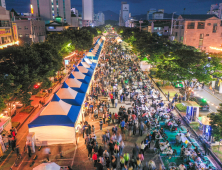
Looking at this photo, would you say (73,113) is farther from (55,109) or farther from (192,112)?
(192,112)

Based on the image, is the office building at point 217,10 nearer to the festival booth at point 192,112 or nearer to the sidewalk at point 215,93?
the sidewalk at point 215,93

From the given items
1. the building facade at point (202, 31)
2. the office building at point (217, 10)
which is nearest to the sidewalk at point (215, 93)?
the building facade at point (202, 31)

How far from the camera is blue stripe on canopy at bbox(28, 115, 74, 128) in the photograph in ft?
38.0

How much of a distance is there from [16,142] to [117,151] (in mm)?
7215

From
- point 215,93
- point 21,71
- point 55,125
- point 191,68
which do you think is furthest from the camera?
point 215,93

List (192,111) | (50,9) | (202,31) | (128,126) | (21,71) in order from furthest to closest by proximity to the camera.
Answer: (50,9) < (202,31) < (192,111) < (128,126) < (21,71)

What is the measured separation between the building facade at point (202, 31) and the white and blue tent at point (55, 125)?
146 feet

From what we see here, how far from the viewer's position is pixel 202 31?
48.2 meters

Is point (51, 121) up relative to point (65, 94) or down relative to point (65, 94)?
down

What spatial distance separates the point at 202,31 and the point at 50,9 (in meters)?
73.9

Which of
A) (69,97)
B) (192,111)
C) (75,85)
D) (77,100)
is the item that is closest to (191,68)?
(192,111)

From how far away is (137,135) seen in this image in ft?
45.1

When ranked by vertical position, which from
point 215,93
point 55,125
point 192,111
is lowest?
point 215,93

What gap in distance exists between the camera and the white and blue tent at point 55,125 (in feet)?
38.3
